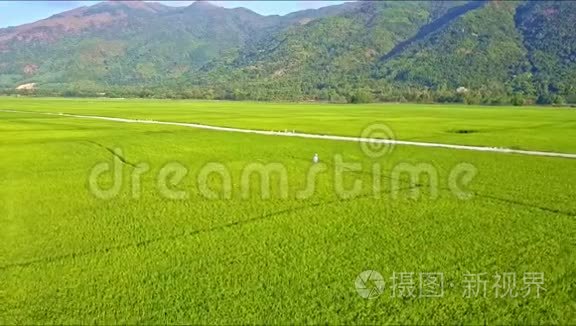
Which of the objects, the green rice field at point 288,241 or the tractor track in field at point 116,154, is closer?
the green rice field at point 288,241

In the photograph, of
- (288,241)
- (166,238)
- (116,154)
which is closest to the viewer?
(288,241)

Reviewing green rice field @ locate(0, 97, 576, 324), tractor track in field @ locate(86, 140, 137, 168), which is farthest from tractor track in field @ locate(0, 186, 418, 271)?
tractor track in field @ locate(86, 140, 137, 168)

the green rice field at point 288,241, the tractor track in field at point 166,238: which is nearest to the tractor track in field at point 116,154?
the green rice field at point 288,241

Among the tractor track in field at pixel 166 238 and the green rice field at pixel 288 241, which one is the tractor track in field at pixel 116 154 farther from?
the tractor track in field at pixel 166 238

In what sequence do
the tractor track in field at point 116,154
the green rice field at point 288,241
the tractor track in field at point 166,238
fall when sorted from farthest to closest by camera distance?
the tractor track in field at point 116,154 → the tractor track in field at point 166,238 → the green rice field at point 288,241

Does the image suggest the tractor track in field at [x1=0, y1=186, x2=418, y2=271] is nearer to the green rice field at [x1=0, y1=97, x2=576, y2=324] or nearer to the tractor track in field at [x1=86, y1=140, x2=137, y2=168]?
the green rice field at [x1=0, y1=97, x2=576, y2=324]

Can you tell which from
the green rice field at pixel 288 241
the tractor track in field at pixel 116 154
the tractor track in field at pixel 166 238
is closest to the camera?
the green rice field at pixel 288 241

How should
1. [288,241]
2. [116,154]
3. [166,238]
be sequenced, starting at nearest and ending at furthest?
[288,241] → [166,238] → [116,154]

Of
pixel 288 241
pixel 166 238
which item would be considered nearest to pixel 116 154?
pixel 166 238

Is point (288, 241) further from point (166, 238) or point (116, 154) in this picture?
point (116, 154)
